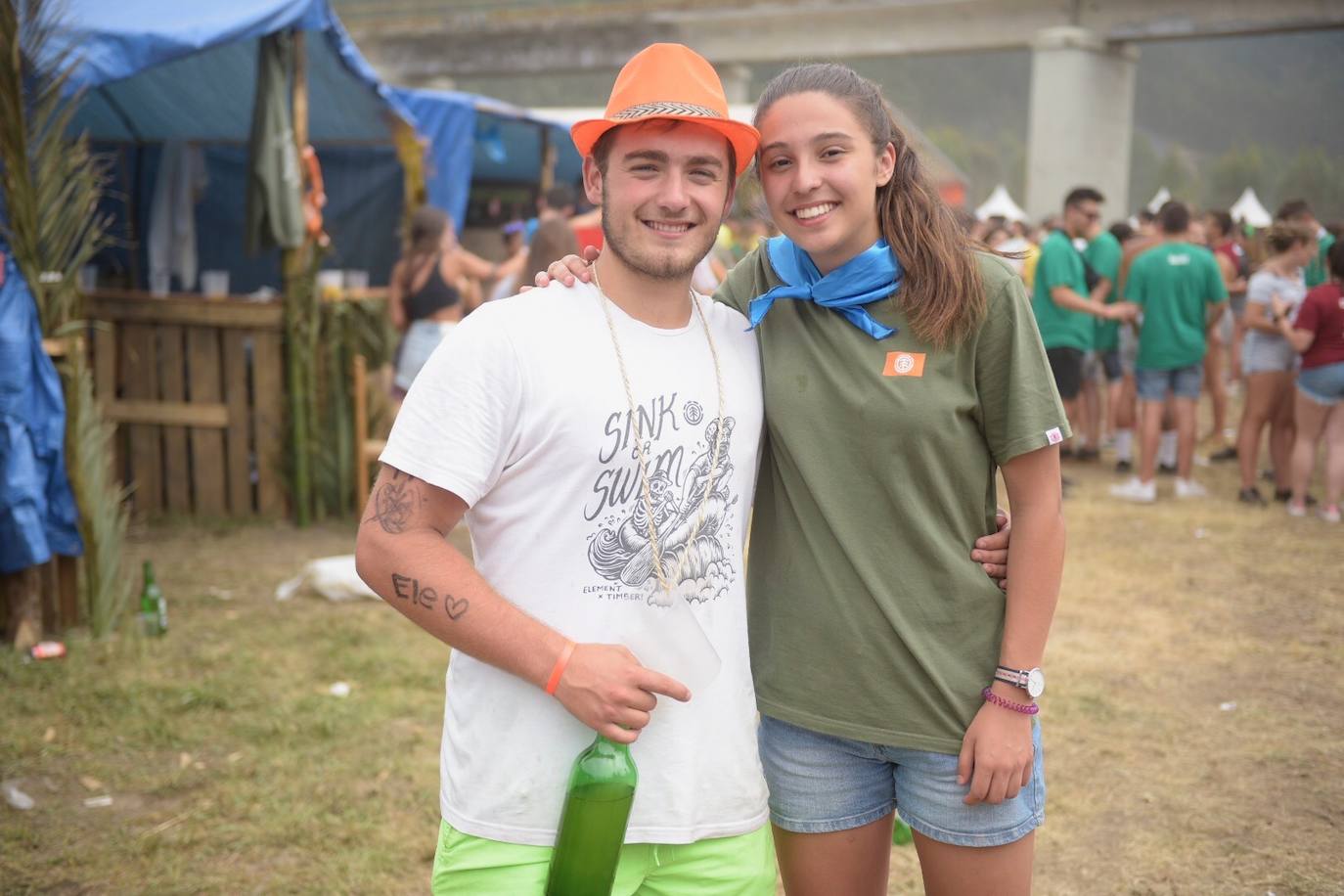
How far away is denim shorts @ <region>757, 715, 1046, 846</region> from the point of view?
6.61ft

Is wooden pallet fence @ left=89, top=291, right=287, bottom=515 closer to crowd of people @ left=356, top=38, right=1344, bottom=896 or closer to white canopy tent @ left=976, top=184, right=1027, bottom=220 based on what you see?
crowd of people @ left=356, top=38, right=1344, bottom=896

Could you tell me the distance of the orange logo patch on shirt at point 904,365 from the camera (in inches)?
78.4

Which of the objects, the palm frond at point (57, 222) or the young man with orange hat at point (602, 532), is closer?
the young man with orange hat at point (602, 532)

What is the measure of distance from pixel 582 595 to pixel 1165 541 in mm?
6720

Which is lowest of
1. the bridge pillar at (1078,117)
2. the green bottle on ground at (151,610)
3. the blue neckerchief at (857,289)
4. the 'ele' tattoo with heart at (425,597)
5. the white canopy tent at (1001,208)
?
the green bottle on ground at (151,610)

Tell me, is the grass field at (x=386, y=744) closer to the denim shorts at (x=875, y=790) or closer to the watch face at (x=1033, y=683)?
the denim shorts at (x=875, y=790)

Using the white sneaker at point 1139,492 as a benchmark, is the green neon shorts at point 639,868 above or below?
above

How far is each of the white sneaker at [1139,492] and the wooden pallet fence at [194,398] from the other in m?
6.15

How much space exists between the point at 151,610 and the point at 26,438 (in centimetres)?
101

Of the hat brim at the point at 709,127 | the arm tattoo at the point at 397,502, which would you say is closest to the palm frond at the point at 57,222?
the hat brim at the point at 709,127

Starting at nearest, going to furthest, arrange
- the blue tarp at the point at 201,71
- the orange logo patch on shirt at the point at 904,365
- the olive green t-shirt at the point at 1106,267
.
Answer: the orange logo patch on shirt at the point at 904,365 < the blue tarp at the point at 201,71 < the olive green t-shirt at the point at 1106,267

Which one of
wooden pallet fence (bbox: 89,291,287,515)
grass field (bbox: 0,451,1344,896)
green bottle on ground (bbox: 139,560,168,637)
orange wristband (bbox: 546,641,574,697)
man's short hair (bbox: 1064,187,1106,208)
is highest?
man's short hair (bbox: 1064,187,1106,208)

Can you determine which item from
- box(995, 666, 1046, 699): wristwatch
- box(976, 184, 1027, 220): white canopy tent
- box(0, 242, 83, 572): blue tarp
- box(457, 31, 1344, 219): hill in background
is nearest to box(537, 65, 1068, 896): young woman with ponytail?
box(995, 666, 1046, 699): wristwatch

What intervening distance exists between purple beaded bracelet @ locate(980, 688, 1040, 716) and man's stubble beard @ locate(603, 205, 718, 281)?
0.90 meters
